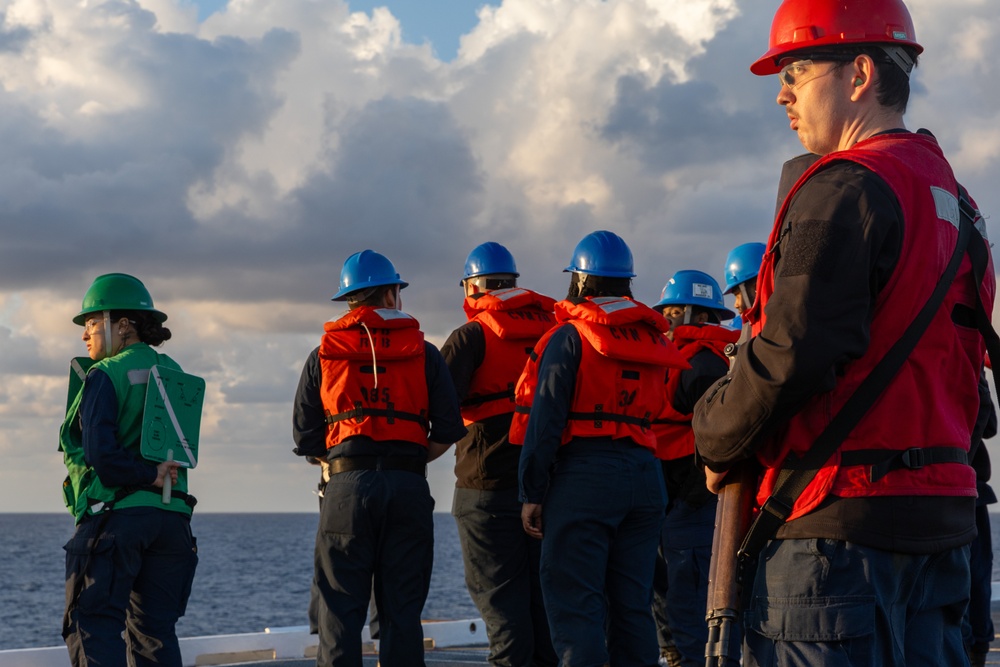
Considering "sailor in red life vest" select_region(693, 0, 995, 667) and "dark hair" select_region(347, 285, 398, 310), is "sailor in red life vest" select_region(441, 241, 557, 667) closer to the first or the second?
"dark hair" select_region(347, 285, 398, 310)

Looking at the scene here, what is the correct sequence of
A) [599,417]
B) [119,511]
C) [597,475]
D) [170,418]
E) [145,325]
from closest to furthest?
[597,475] → [599,417] → [119,511] → [170,418] → [145,325]

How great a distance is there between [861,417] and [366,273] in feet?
18.5

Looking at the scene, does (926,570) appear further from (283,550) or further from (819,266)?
(283,550)

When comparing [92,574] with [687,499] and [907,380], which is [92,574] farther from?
[907,380]

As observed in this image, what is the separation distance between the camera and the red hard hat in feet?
11.5

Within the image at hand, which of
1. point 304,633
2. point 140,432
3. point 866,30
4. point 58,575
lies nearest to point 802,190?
point 866,30

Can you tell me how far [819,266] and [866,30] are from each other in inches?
28.9

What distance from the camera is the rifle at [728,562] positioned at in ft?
11.3

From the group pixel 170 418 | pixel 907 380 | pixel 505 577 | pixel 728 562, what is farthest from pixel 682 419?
pixel 907 380

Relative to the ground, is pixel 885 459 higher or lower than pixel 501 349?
lower

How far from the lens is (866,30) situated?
3502mm

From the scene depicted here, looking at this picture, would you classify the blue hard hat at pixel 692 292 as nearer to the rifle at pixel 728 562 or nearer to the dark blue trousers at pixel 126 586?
the dark blue trousers at pixel 126 586

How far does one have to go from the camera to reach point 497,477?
8328mm

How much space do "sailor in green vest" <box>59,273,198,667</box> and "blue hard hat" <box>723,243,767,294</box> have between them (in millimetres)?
3761
